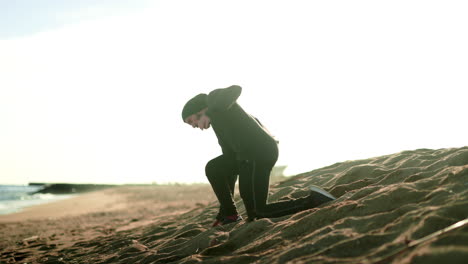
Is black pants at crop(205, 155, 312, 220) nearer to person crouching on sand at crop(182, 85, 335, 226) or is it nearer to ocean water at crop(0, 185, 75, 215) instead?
person crouching on sand at crop(182, 85, 335, 226)

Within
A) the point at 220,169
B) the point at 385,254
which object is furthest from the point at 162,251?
the point at 385,254

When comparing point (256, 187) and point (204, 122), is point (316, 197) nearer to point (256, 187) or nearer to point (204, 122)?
point (256, 187)

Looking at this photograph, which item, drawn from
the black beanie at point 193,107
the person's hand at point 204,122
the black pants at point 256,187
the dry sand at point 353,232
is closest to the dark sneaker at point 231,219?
the dry sand at point 353,232

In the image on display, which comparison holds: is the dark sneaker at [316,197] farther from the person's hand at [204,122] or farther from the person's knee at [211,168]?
the person's hand at [204,122]

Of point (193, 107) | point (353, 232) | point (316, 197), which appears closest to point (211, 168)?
point (193, 107)

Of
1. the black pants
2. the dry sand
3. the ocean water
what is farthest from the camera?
the ocean water

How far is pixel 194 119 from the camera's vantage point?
4020 millimetres

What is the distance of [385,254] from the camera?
2.25 meters

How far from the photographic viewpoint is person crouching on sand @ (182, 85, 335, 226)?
149 inches

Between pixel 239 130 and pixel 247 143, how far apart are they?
14 cm

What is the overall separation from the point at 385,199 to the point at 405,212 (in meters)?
0.38

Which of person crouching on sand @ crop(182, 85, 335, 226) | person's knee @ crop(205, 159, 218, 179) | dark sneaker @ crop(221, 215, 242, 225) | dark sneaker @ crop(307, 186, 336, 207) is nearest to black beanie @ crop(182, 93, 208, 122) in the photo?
person crouching on sand @ crop(182, 85, 335, 226)

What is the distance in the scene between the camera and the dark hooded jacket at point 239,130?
376cm

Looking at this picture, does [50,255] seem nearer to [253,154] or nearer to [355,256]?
[253,154]
